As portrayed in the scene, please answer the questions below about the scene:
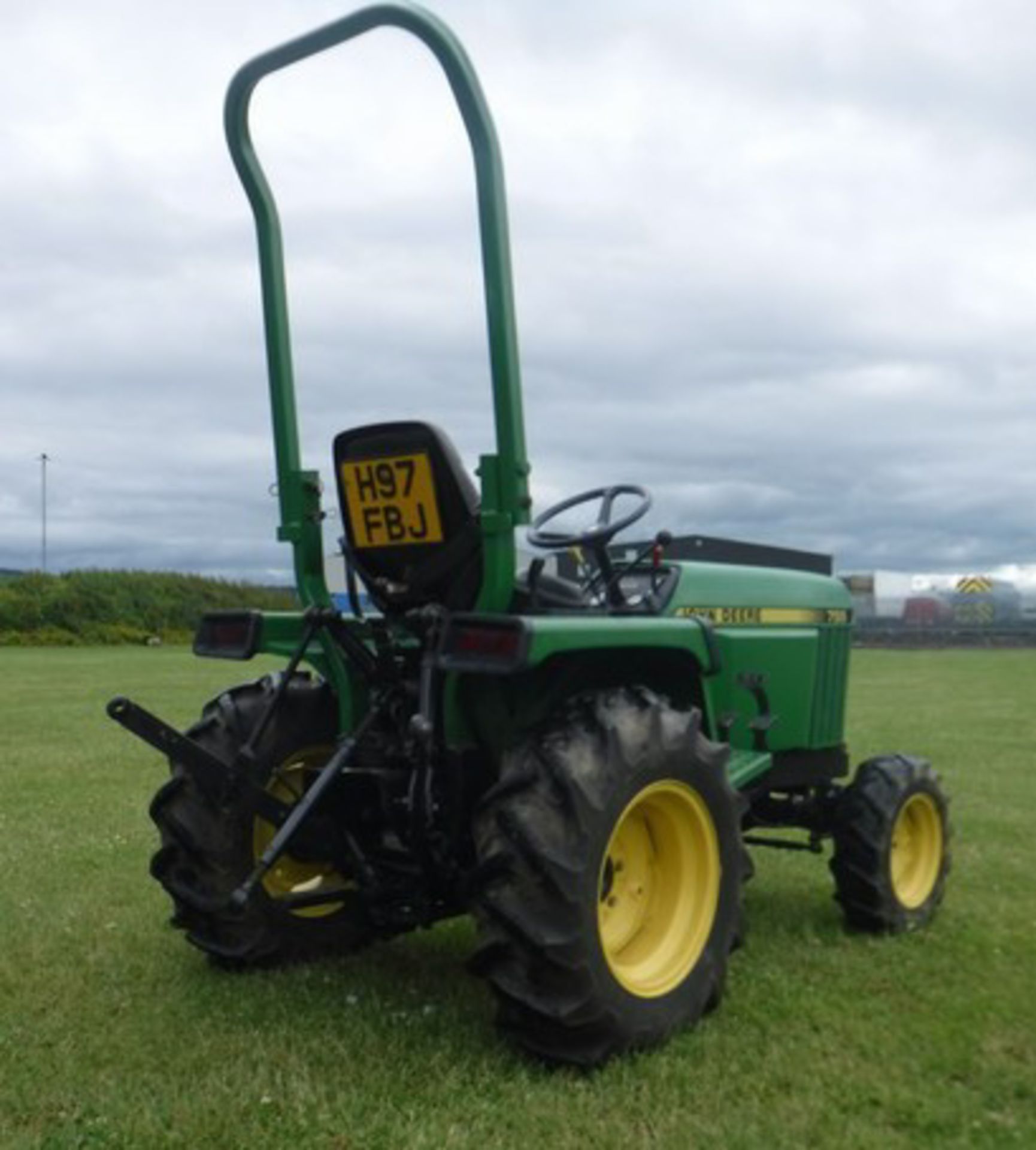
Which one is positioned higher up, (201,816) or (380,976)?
(201,816)

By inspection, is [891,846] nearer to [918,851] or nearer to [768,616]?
[918,851]

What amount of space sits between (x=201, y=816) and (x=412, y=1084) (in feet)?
4.43

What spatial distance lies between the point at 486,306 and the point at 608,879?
5.92 ft

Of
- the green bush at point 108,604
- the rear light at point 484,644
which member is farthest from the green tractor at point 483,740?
the green bush at point 108,604

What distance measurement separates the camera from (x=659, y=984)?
13.8 feet

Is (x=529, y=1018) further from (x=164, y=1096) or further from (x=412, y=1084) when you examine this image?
(x=164, y=1096)

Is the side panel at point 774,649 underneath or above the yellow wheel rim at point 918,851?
above

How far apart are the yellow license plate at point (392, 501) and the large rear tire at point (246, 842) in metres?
0.83

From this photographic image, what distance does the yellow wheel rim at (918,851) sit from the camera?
584 cm

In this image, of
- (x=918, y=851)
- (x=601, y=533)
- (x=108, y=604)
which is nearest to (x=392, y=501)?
(x=601, y=533)

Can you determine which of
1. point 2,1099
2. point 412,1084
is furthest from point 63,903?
point 412,1084

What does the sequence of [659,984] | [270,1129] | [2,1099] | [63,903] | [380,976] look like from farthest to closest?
[63,903] < [380,976] < [659,984] < [2,1099] < [270,1129]

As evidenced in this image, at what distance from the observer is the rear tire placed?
→ 5.50 m

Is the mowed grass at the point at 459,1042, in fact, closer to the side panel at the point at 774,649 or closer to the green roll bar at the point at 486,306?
the side panel at the point at 774,649
